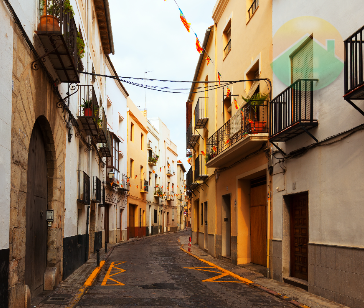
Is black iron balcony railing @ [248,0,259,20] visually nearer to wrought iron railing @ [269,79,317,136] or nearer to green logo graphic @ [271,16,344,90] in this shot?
green logo graphic @ [271,16,344,90]

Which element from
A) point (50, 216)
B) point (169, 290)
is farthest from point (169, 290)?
point (50, 216)

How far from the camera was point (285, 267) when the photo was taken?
1103cm

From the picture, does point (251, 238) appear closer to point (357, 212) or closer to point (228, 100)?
point (228, 100)

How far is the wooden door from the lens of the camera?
13922mm

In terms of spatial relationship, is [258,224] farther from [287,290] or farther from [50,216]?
[50,216]

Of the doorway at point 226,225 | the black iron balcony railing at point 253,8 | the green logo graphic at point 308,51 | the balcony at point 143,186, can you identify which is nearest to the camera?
the green logo graphic at point 308,51

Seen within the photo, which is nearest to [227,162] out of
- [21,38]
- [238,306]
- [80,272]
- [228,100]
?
[228,100]

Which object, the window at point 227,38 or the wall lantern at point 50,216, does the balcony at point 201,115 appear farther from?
the wall lantern at point 50,216

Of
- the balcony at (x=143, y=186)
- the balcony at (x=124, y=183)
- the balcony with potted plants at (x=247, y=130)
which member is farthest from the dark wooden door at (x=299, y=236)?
the balcony at (x=143, y=186)

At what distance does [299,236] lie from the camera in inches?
424

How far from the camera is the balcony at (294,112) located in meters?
9.43

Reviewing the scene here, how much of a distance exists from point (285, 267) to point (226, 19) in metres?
10.9

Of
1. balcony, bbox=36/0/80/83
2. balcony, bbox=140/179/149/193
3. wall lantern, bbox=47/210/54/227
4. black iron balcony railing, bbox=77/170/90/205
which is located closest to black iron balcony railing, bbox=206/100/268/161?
A: black iron balcony railing, bbox=77/170/90/205

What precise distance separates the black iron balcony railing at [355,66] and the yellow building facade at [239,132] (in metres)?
4.50
